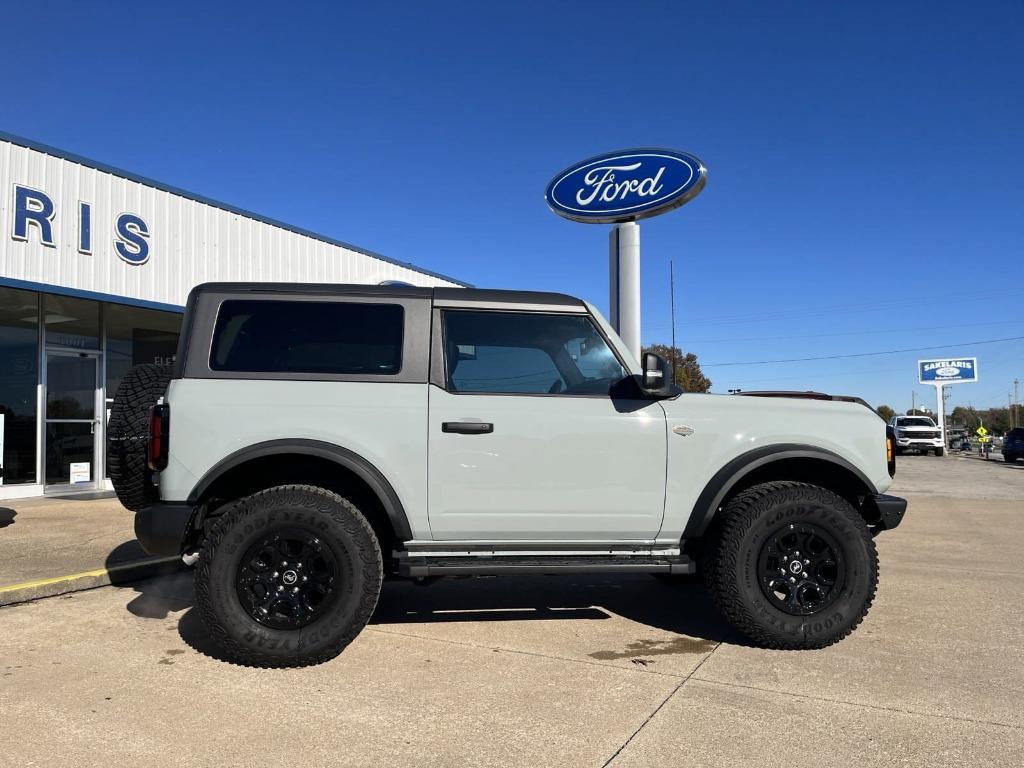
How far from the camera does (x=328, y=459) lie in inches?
148

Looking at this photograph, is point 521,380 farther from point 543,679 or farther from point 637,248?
point 637,248

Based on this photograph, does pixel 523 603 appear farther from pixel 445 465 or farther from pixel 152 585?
pixel 152 585

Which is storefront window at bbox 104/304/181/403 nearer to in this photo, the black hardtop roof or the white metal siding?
the white metal siding

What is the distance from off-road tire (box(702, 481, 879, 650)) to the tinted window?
82.7 inches

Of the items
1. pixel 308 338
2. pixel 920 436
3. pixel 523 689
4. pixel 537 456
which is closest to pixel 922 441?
pixel 920 436

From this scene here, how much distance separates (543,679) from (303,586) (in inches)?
51.9

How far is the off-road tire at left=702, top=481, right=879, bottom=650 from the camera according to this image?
12.8 ft

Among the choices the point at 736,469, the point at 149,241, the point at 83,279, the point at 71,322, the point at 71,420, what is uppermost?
the point at 149,241

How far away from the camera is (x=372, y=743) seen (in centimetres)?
282

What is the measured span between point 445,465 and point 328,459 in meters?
0.62

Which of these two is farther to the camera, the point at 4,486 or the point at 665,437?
the point at 4,486

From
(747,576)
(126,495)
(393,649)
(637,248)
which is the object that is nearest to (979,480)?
(637,248)

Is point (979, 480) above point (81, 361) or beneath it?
beneath

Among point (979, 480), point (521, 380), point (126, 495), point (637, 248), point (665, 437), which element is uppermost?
point (637, 248)
